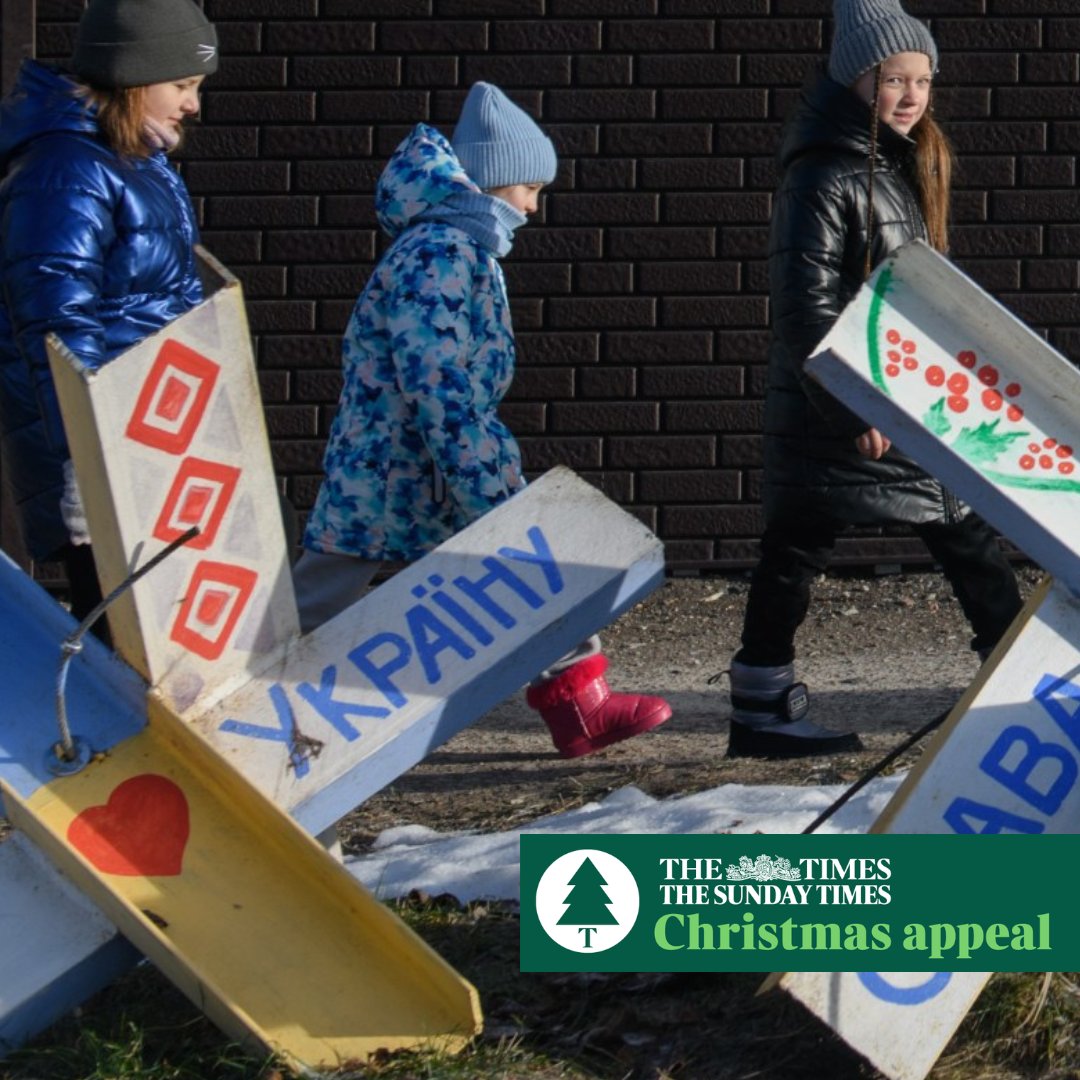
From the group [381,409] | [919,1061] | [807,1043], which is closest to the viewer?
[919,1061]

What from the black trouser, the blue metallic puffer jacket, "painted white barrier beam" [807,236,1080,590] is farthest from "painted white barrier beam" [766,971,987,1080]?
the black trouser

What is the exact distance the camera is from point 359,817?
458 centimetres

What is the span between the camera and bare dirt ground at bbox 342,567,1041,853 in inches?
181

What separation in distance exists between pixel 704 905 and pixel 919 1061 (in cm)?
36

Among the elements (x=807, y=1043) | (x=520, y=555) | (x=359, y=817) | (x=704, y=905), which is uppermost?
(x=520, y=555)

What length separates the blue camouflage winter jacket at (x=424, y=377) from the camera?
4.19 metres

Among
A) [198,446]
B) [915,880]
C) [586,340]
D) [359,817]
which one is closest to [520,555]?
[198,446]

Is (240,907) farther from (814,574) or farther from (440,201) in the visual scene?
(814,574)

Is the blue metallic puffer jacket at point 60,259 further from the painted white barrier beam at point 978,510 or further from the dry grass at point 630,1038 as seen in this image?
the painted white barrier beam at point 978,510

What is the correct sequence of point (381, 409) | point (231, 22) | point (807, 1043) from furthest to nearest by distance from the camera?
point (231, 22)
point (381, 409)
point (807, 1043)

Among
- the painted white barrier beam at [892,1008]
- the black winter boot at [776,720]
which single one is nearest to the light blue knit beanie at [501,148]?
the black winter boot at [776,720]

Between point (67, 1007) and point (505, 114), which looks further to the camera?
point (505, 114)

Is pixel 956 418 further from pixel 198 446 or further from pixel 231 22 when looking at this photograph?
pixel 231 22

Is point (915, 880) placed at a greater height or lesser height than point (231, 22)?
lesser
